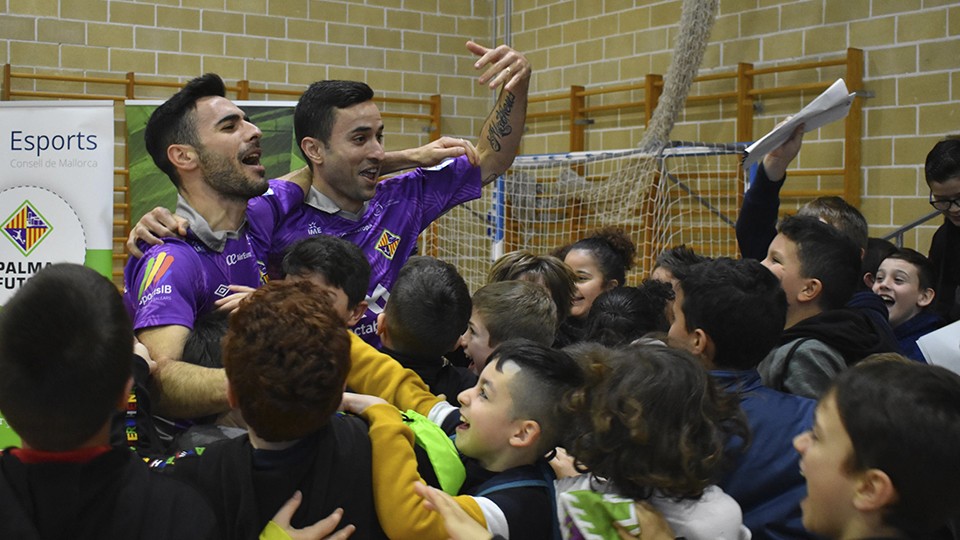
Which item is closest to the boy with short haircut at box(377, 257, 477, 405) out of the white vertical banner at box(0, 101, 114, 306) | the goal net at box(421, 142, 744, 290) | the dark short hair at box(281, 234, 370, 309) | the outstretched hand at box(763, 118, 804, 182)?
the dark short hair at box(281, 234, 370, 309)

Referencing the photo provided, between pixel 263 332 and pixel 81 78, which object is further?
pixel 81 78

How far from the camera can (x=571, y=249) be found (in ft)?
13.0

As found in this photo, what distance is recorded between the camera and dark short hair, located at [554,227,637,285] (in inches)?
149

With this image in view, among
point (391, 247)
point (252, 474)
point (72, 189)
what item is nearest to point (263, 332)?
point (252, 474)

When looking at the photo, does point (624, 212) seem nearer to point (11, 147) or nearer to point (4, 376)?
point (11, 147)

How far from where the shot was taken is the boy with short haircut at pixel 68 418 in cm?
134

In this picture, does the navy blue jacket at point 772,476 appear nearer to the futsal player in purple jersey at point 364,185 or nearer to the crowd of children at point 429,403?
the crowd of children at point 429,403

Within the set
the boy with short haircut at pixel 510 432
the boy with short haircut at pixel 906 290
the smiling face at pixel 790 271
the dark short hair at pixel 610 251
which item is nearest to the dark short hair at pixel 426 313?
the boy with short haircut at pixel 510 432

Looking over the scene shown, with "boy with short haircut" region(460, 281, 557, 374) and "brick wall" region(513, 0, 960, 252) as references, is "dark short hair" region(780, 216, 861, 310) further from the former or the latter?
"brick wall" region(513, 0, 960, 252)

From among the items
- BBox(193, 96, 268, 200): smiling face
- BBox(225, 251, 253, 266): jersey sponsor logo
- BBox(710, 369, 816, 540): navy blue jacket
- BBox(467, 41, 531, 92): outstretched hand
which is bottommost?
BBox(710, 369, 816, 540): navy blue jacket

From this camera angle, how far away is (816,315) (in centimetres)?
259

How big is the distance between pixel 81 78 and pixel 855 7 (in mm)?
5487

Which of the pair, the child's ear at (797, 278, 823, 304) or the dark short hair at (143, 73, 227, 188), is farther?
the dark short hair at (143, 73, 227, 188)

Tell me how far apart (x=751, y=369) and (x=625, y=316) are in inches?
33.8
